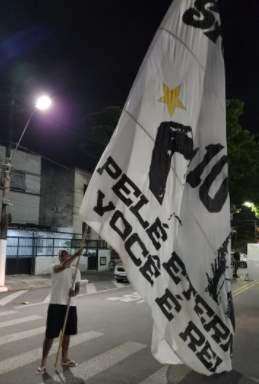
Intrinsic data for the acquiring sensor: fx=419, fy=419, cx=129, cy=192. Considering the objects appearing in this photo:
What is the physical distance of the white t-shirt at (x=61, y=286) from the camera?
6391 mm

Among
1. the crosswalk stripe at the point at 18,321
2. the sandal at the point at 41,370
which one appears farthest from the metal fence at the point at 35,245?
the sandal at the point at 41,370

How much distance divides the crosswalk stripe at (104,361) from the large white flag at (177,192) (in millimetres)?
2458

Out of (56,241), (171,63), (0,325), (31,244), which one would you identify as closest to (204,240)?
(171,63)

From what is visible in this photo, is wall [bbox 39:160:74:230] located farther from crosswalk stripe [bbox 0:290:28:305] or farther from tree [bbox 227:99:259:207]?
crosswalk stripe [bbox 0:290:28:305]

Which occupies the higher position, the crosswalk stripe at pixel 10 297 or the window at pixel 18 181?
the window at pixel 18 181

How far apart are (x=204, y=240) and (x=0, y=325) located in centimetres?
733

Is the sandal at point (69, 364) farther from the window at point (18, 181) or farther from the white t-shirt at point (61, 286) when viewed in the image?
the window at point (18, 181)

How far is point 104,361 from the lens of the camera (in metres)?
6.86

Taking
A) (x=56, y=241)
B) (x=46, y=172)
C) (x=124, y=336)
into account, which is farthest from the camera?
(x=46, y=172)

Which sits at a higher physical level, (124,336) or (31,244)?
(31,244)

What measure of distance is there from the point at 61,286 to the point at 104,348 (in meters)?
2.00

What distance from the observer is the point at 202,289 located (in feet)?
13.3

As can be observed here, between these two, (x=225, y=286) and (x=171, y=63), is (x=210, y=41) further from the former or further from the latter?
(x=225, y=286)

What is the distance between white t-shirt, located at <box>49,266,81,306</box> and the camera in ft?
21.0
